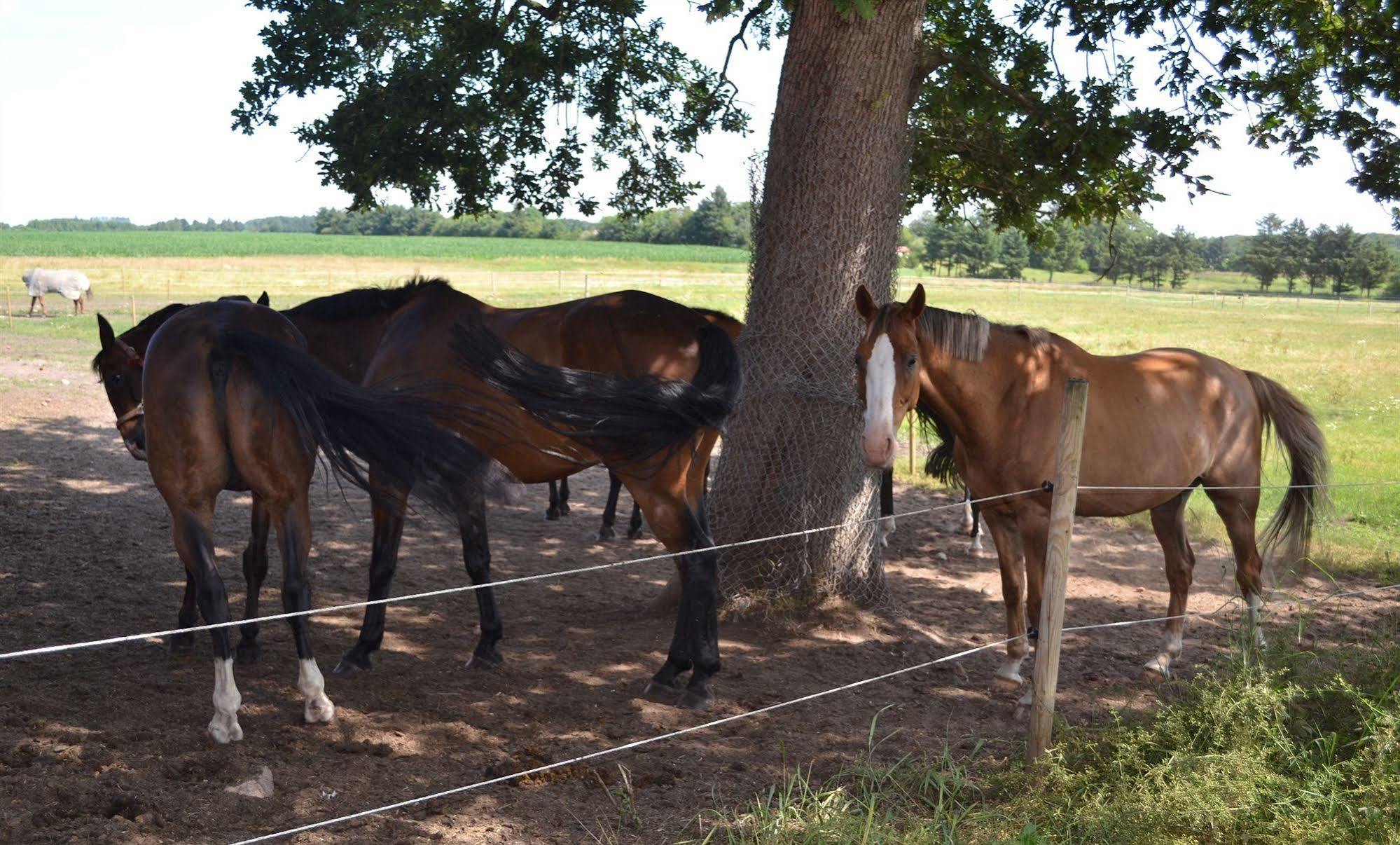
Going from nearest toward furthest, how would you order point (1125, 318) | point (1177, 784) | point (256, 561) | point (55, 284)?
point (1177, 784) < point (256, 561) < point (55, 284) < point (1125, 318)

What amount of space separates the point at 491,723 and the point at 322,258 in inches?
2784

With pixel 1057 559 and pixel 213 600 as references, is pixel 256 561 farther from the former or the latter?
pixel 1057 559

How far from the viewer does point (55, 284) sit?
93.3 feet

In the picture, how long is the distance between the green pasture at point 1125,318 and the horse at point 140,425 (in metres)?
2.53

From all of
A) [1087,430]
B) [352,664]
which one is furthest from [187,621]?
A: [1087,430]

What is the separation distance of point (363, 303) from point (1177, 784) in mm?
5235

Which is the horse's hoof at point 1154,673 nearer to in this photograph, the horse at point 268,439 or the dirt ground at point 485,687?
the dirt ground at point 485,687

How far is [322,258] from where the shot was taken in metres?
69.9

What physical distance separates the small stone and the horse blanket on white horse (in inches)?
1151

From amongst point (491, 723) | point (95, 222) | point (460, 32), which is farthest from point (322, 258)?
point (95, 222)

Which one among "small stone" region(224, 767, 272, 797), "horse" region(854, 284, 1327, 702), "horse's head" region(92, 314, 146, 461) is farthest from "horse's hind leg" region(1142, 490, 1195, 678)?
"horse's head" region(92, 314, 146, 461)

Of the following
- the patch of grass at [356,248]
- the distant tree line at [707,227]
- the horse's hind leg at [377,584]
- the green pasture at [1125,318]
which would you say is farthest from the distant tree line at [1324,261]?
the horse's hind leg at [377,584]

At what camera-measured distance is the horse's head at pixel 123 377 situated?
573 cm

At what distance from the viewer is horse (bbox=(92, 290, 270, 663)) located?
18.4 ft
